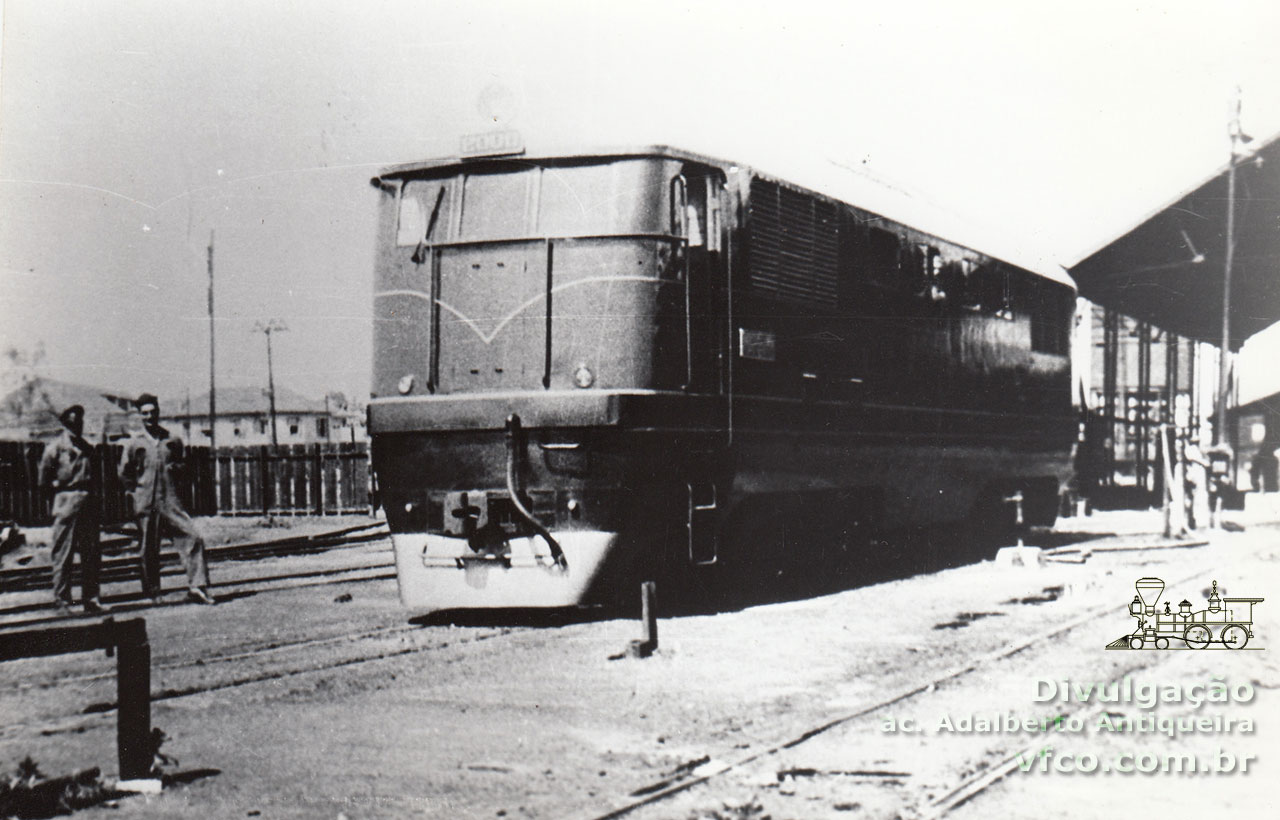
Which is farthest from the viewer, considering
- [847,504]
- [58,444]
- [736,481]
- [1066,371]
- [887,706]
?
[1066,371]

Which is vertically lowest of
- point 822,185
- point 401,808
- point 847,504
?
point 401,808

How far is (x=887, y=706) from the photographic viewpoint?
21.4 ft

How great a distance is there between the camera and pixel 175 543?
36.2 feet

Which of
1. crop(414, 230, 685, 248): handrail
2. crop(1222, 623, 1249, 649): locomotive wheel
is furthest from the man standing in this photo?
crop(1222, 623, 1249, 649): locomotive wheel

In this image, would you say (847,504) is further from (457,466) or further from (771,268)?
(457,466)

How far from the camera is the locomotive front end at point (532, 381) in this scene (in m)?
9.00

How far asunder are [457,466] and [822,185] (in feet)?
13.7

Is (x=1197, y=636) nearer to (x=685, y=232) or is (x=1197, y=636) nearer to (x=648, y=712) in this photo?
(x=648, y=712)

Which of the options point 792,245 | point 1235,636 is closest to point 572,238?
point 792,245

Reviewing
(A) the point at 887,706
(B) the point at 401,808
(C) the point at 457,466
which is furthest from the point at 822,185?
(B) the point at 401,808

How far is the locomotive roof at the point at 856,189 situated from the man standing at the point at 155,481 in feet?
10.2

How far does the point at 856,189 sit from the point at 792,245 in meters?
1.89

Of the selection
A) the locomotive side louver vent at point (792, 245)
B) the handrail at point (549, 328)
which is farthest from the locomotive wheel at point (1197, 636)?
the handrail at point (549, 328)

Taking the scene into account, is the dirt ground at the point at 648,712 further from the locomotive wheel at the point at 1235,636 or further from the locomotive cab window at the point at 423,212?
the locomotive cab window at the point at 423,212
